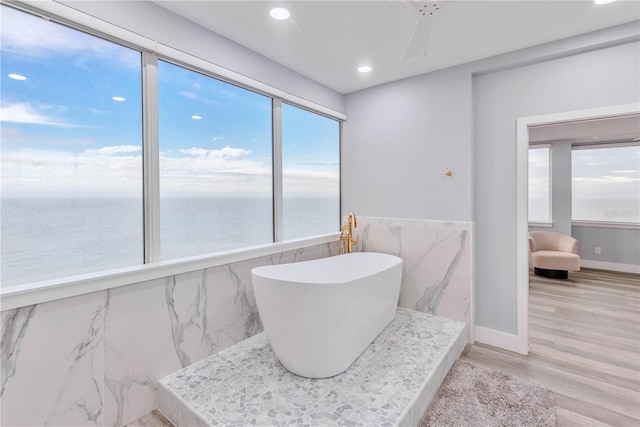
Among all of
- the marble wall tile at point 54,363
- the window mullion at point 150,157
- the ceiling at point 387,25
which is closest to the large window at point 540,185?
the ceiling at point 387,25

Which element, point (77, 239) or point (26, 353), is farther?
point (77, 239)

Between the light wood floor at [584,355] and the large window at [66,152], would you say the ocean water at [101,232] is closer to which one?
the large window at [66,152]

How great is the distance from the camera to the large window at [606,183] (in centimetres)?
512

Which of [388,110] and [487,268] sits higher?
[388,110]

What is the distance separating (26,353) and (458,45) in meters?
3.50

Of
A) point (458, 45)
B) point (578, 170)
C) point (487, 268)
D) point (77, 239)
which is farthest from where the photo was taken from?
point (578, 170)

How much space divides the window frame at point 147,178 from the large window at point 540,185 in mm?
5436

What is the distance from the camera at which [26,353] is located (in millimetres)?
1479

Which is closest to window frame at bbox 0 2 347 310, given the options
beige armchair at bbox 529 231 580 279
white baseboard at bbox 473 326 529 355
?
white baseboard at bbox 473 326 529 355

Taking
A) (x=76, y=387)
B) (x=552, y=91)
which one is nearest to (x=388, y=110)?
(x=552, y=91)

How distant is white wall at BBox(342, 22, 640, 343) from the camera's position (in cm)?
235

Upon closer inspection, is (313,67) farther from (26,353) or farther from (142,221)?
(26,353)

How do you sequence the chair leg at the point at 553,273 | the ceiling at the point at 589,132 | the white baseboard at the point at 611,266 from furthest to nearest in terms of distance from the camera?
the white baseboard at the point at 611,266, the chair leg at the point at 553,273, the ceiling at the point at 589,132

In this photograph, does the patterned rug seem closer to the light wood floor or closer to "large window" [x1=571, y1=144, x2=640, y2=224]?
the light wood floor
